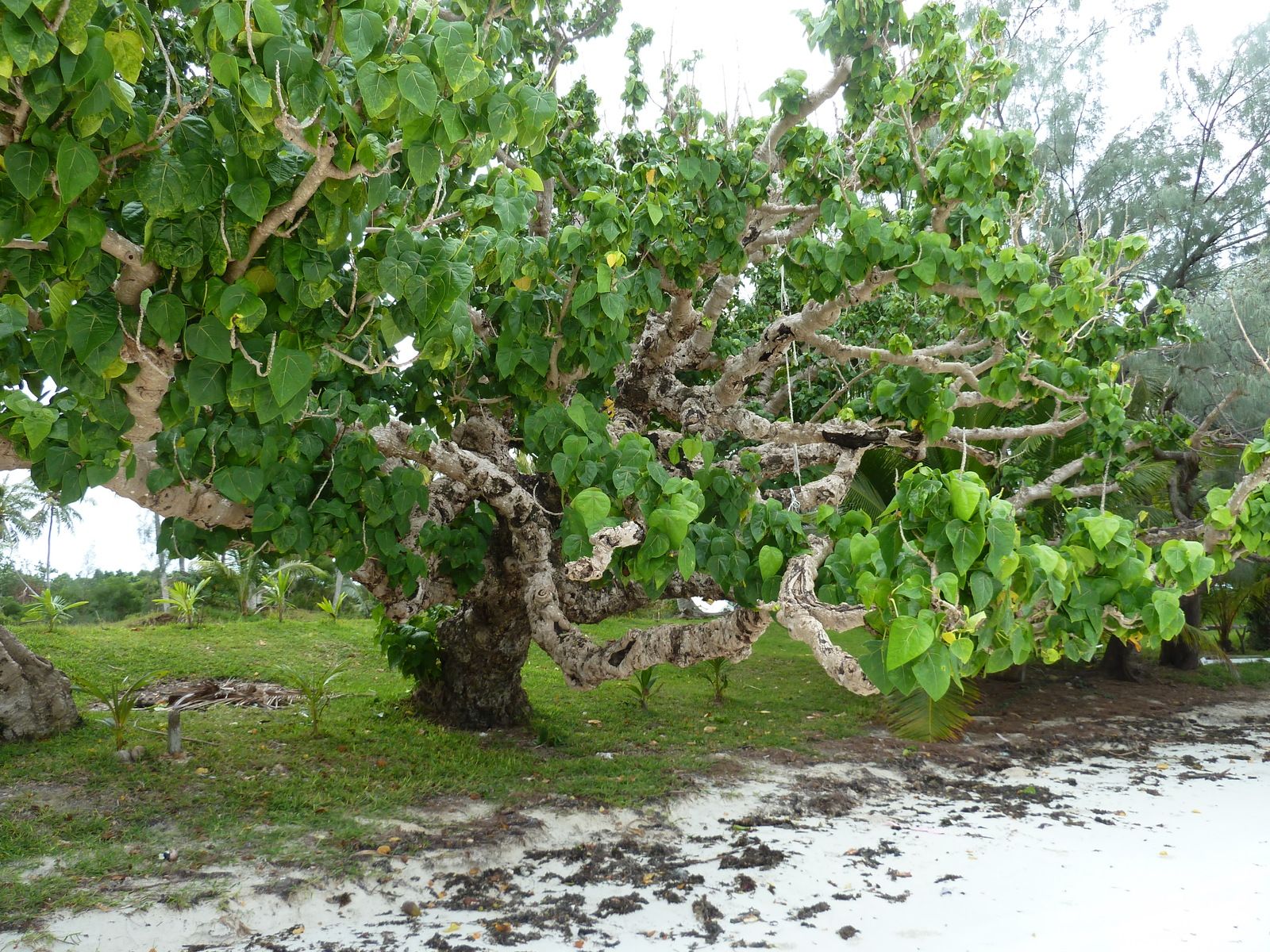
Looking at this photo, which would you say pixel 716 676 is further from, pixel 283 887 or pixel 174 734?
pixel 283 887

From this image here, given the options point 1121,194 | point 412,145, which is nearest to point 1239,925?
point 412,145

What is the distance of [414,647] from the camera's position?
6504 millimetres

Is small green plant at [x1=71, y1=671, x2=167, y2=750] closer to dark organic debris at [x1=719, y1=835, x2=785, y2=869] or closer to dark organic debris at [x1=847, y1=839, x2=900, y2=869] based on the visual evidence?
dark organic debris at [x1=719, y1=835, x2=785, y2=869]

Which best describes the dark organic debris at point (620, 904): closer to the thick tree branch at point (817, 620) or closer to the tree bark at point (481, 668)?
the thick tree branch at point (817, 620)

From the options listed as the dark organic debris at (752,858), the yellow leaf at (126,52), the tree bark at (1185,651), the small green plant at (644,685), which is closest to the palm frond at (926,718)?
the small green plant at (644,685)

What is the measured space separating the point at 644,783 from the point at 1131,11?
12135 mm

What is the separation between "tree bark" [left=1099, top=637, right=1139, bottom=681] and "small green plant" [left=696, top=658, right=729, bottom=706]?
4773mm

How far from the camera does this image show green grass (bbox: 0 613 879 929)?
3928mm

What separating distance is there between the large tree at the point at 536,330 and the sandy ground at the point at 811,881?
1.04m

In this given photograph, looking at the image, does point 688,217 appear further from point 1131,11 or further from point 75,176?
point 1131,11

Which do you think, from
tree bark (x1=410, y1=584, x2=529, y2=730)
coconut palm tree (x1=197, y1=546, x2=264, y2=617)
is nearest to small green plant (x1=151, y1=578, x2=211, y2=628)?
coconut palm tree (x1=197, y1=546, x2=264, y2=617)

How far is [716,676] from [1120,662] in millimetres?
5448

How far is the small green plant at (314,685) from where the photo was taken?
5977mm

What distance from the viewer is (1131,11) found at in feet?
36.4
